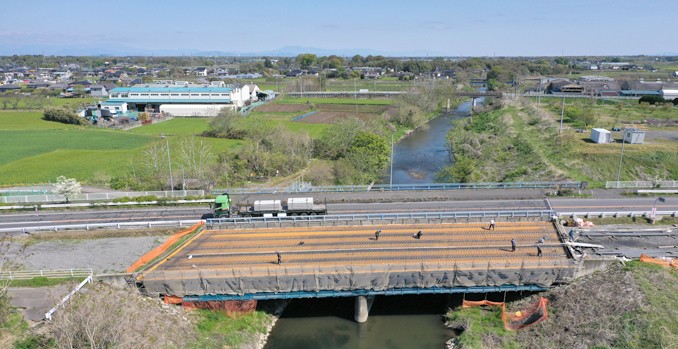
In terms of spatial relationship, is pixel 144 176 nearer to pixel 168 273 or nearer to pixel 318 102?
pixel 168 273

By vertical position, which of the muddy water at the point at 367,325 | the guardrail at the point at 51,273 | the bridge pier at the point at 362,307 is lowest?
the muddy water at the point at 367,325

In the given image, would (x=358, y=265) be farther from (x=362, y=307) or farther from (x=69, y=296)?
(x=69, y=296)

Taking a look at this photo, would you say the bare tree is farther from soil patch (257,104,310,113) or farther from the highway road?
soil patch (257,104,310,113)

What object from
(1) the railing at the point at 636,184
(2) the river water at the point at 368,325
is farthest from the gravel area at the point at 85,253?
(1) the railing at the point at 636,184

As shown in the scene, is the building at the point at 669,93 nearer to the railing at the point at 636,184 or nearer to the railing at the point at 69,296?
the railing at the point at 636,184

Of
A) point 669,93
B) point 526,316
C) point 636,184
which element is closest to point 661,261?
point 526,316

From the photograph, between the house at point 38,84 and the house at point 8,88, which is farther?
the house at point 38,84

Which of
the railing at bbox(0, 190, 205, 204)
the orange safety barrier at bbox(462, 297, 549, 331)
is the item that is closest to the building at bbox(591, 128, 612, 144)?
the orange safety barrier at bbox(462, 297, 549, 331)
